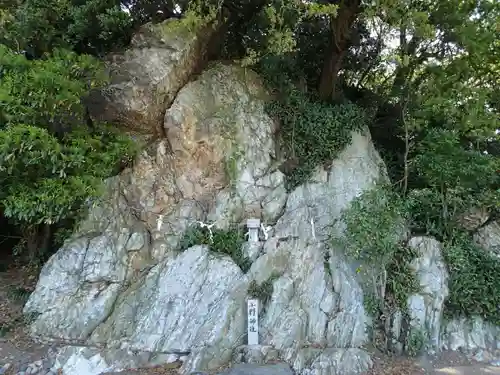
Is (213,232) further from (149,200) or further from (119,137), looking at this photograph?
(119,137)

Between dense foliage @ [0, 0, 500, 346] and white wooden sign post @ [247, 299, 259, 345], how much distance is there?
1.93m

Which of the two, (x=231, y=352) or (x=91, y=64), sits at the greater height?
(x=91, y=64)

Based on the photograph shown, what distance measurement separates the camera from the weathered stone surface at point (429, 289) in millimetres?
6938

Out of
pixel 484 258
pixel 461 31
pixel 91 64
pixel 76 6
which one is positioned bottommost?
pixel 484 258

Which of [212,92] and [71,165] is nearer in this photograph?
[71,165]

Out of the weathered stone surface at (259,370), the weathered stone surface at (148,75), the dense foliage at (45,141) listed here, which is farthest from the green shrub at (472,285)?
the dense foliage at (45,141)

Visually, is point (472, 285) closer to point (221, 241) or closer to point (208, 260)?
point (221, 241)

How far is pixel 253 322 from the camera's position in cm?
639

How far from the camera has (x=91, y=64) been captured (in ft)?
22.5

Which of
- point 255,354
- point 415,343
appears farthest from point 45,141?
point 415,343

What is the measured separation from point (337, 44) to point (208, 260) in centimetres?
544

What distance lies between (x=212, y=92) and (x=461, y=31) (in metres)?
5.09

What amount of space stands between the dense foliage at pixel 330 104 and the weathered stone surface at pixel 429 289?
0.21m

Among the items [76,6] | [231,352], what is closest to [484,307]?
[231,352]
